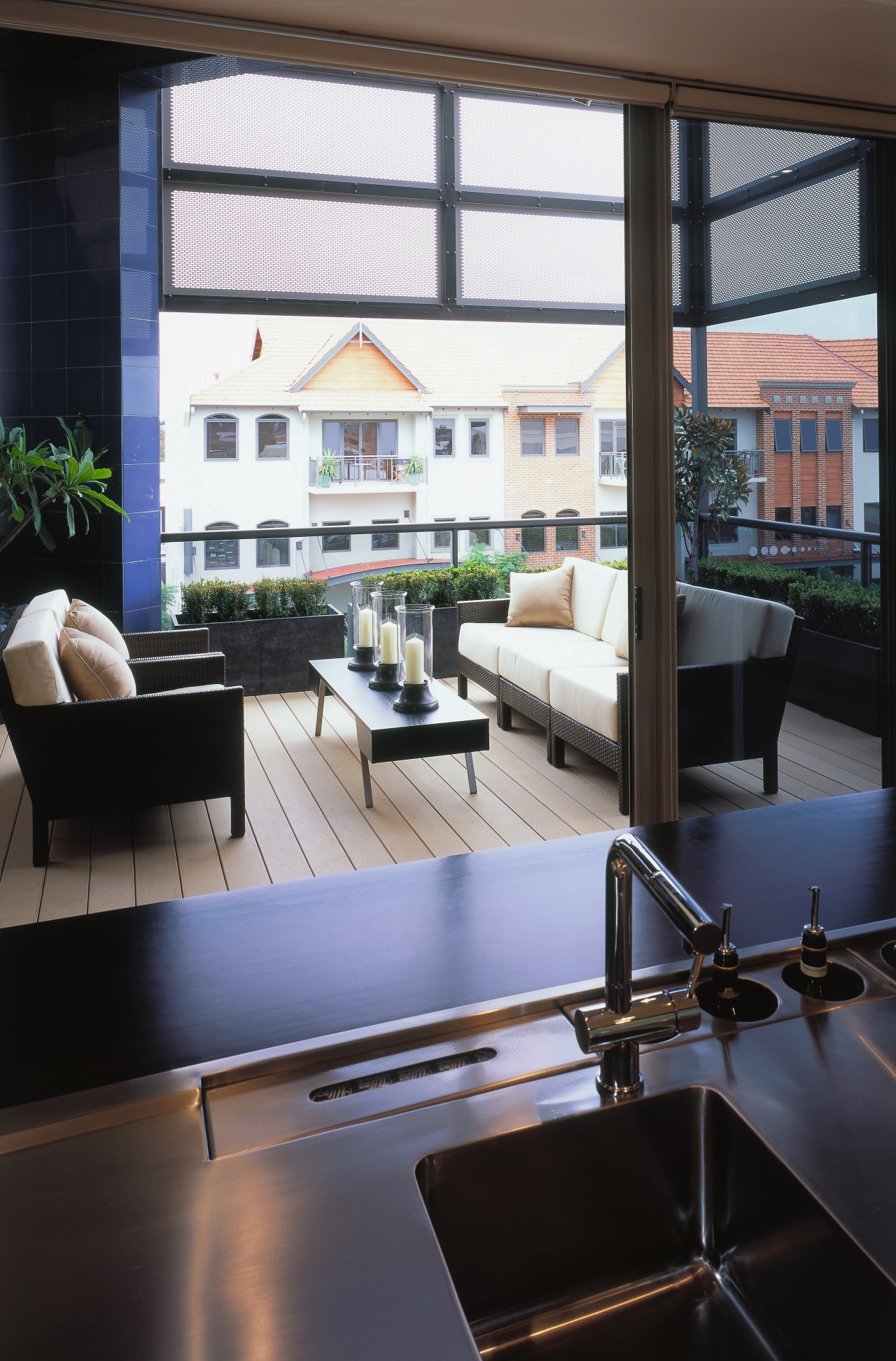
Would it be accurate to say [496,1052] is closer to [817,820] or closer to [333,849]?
[817,820]

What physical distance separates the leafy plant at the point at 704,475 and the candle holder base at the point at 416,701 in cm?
150

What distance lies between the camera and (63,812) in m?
3.55

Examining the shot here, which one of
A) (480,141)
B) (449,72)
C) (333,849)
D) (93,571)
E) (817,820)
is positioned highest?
(480,141)

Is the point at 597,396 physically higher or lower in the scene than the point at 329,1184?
higher

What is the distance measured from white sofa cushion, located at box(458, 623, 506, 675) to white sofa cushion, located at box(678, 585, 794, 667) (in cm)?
237

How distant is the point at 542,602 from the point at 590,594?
0.28m

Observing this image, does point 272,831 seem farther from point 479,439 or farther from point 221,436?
point 479,439

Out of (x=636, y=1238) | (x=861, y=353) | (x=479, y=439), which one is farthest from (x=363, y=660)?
(x=479, y=439)

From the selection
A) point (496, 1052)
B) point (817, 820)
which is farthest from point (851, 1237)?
point (817, 820)

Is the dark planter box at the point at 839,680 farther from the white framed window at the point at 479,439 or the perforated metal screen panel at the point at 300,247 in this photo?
the white framed window at the point at 479,439

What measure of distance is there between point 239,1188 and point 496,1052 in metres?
0.26

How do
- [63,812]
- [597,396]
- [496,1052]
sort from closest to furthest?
[496,1052], [63,812], [597,396]

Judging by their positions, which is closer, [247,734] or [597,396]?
[247,734]

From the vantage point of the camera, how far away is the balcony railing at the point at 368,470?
11.8 metres
